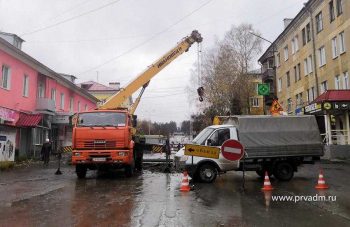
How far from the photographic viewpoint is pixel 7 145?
2266cm

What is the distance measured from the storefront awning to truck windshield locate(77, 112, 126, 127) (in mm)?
11587

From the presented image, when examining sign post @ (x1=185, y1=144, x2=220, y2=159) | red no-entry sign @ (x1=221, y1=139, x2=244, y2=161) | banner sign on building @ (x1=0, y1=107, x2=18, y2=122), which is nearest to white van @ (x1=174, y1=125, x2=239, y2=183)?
sign post @ (x1=185, y1=144, x2=220, y2=159)

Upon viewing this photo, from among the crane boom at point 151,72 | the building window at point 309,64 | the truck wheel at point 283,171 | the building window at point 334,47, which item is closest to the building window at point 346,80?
the building window at point 334,47

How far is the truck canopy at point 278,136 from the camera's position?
49.8 ft

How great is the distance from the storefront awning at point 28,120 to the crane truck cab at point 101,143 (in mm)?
11699

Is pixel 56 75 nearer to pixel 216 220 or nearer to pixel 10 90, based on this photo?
pixel 10 90

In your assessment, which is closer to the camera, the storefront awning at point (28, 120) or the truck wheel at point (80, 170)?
the truck wheel at point (80, 170)

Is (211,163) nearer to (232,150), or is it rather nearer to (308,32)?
(232,150)

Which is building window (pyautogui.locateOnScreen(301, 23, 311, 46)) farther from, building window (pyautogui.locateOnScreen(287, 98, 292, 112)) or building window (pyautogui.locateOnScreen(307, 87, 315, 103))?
building window (pyautogui.locateOnScreen(287, 98, 292, 112))

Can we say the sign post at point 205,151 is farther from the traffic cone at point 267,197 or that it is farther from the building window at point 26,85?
the building window at point 26,85

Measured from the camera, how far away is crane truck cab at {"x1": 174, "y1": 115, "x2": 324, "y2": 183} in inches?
589

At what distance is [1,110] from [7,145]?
2674 millimetres

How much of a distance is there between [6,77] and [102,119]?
1243cm

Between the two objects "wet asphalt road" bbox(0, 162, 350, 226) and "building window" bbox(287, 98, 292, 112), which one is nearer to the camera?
"wet asphalt road" bbox(0, 162, 350, 226)
